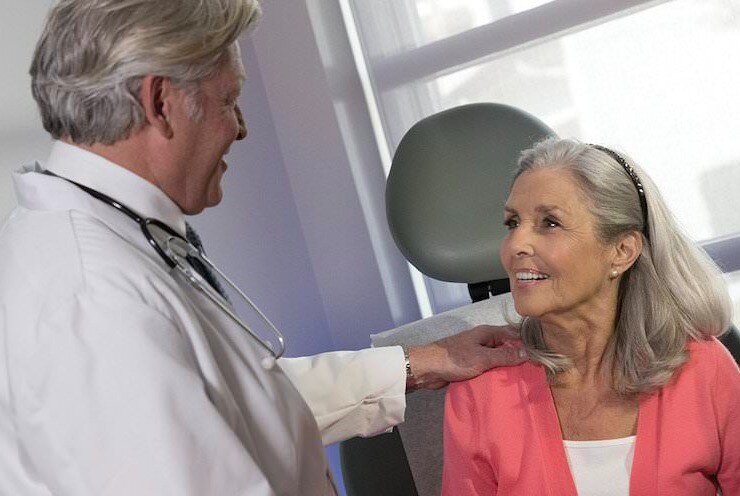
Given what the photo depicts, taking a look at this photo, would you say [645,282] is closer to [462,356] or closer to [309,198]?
[462,356]

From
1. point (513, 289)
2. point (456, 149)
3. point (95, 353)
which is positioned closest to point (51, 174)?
point (95, 353)

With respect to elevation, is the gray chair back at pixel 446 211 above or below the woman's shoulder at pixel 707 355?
above

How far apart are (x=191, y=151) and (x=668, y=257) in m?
1.03

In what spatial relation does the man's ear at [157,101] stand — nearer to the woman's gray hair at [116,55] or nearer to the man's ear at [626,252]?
the woman's gray hair at [116,55]

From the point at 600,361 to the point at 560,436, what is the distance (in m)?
0.16

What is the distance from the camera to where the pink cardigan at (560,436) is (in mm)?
1932

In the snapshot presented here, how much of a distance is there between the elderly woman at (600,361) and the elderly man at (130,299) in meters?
0.58

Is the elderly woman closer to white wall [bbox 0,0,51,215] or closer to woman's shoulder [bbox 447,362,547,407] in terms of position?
woman's shoulder [bbox 447,362,547,407]

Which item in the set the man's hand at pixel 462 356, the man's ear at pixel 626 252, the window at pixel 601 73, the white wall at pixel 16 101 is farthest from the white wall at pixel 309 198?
the man's ear at pixel 626 252

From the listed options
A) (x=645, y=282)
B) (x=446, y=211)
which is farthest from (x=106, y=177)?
(x=446, y=211)

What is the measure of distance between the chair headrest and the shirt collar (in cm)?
118

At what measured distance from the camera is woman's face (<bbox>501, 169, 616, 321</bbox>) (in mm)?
1974

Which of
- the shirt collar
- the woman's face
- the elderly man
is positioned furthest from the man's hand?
the shirt collar

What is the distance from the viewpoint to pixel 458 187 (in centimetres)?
251
